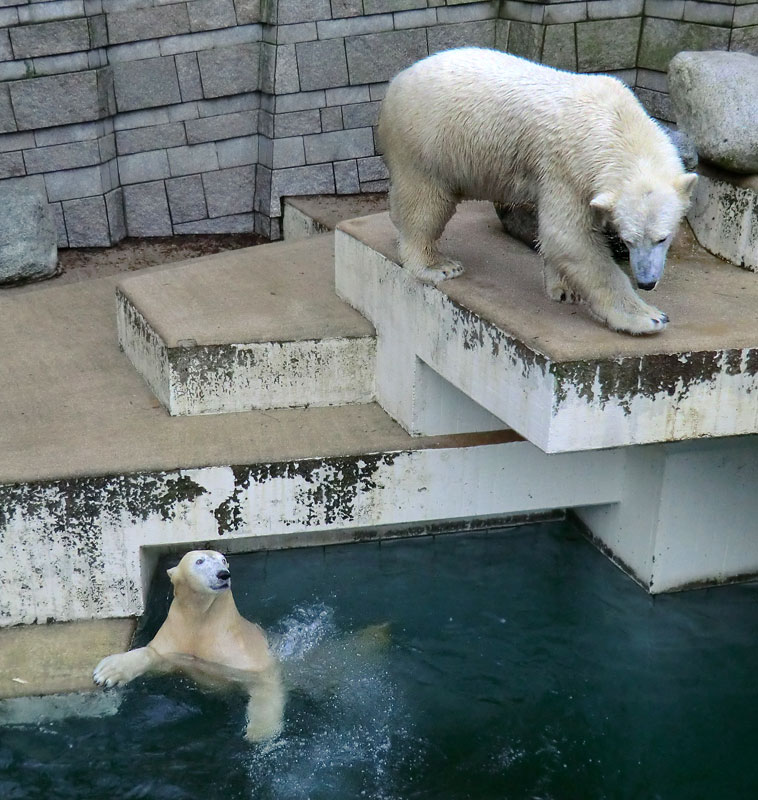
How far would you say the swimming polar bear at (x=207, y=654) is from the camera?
441 cm

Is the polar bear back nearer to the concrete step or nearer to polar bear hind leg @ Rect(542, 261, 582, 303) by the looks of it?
polar bear hind leg @ Rect(542, 261, 582, 303)

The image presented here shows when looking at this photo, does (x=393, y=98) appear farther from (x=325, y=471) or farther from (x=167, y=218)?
(x=167, y=218)

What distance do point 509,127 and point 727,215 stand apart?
5.20 feet

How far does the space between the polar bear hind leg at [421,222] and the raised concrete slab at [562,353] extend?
8 centimetres

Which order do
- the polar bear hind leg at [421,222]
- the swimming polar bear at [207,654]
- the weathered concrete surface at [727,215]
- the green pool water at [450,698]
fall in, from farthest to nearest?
the weathered concrete surface at [727,215]
the polar bear hind leg at [421,222]
the swimming polar bear at [207,654]
the green pool water at [450,698]

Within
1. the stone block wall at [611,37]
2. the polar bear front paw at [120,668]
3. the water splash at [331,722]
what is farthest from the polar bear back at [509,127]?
the stone block wall at [611,37]

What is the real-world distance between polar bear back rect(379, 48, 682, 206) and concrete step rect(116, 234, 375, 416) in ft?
3.59

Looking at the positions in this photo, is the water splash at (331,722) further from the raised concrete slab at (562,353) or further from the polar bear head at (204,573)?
the raised concrete slab at (562,353)

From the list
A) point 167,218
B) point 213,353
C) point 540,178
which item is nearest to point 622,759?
point 540,178

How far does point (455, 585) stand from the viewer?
5297 mm

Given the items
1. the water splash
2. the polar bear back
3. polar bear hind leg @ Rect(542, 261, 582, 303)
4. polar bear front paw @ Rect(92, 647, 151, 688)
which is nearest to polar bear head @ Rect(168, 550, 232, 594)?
polar bear front paw @ Rect(92, 647, 151, 688)

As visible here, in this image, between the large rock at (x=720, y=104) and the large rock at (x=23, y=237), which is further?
the large rock at (x=23, y=237)

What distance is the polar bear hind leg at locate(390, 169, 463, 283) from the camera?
4.80 meters

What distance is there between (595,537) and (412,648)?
138 centimetres
